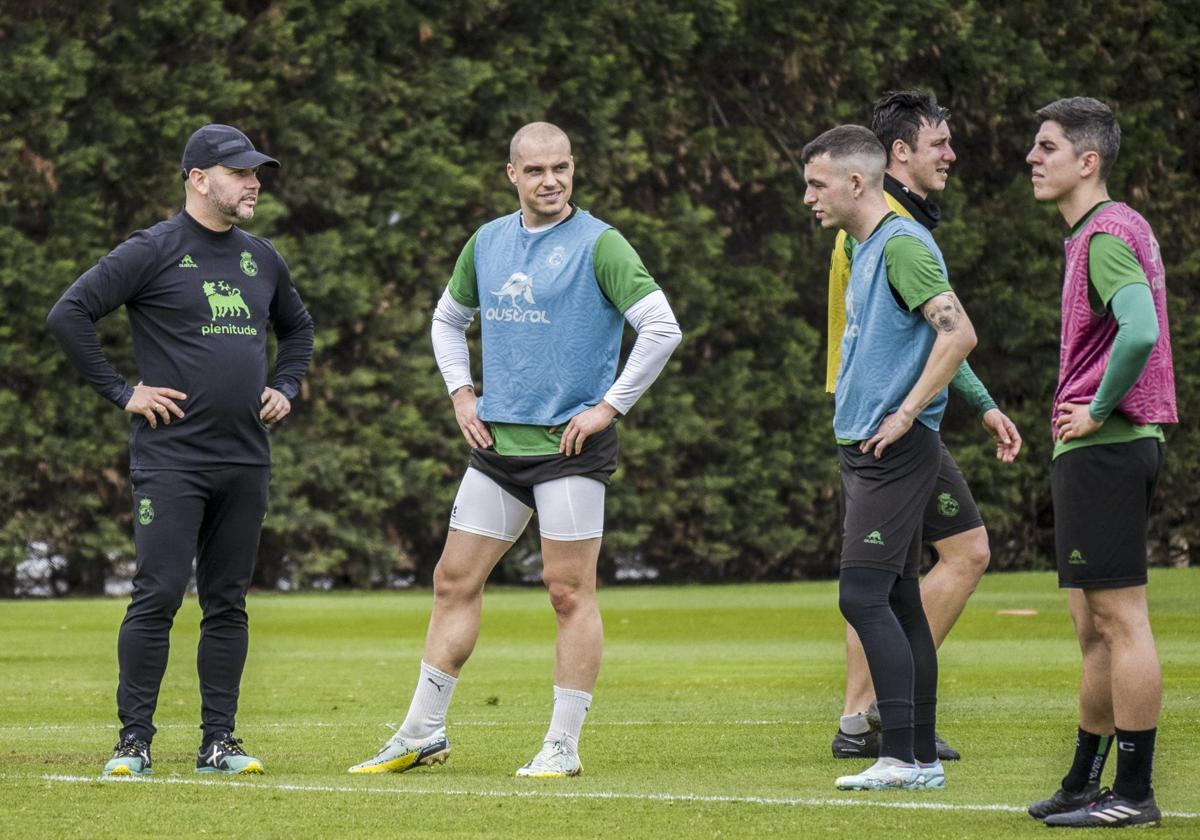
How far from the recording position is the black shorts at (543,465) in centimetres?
662

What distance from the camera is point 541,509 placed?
262 inches

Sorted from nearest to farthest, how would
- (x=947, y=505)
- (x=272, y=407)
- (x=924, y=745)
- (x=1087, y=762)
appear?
(x=1087, y=762) → (x=924, y=745) → (x=272, y=407) → (x=947, y=505)

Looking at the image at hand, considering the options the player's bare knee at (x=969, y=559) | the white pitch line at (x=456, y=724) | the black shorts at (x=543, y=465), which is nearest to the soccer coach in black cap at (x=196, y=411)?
the black shorts at (x=543, y=465)

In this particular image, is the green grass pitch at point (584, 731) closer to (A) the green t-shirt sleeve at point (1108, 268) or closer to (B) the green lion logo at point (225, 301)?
(A) the green t-shirt sleeve at point (1108, 268)

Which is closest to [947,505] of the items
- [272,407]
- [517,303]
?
[517,303]

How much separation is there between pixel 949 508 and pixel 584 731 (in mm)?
1726

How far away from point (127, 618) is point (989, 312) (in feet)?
51.9

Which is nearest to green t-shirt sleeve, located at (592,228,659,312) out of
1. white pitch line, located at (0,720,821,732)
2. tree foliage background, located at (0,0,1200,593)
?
white pitch line, located at (0,720,821,732)

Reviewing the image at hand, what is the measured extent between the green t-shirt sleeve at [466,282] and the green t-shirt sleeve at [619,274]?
1.61 feet

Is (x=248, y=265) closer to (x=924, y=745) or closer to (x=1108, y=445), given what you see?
(x=924, y=745)

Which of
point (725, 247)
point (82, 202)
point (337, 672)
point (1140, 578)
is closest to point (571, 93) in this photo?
point (725, 247)

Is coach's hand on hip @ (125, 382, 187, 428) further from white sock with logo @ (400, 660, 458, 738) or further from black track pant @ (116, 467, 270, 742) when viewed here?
white sock with logo @ (400, 660, 458, 738)

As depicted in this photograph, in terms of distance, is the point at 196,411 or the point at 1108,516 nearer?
the point at 1108,516

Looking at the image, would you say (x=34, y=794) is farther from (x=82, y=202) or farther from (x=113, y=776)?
(x=82, y=202)
